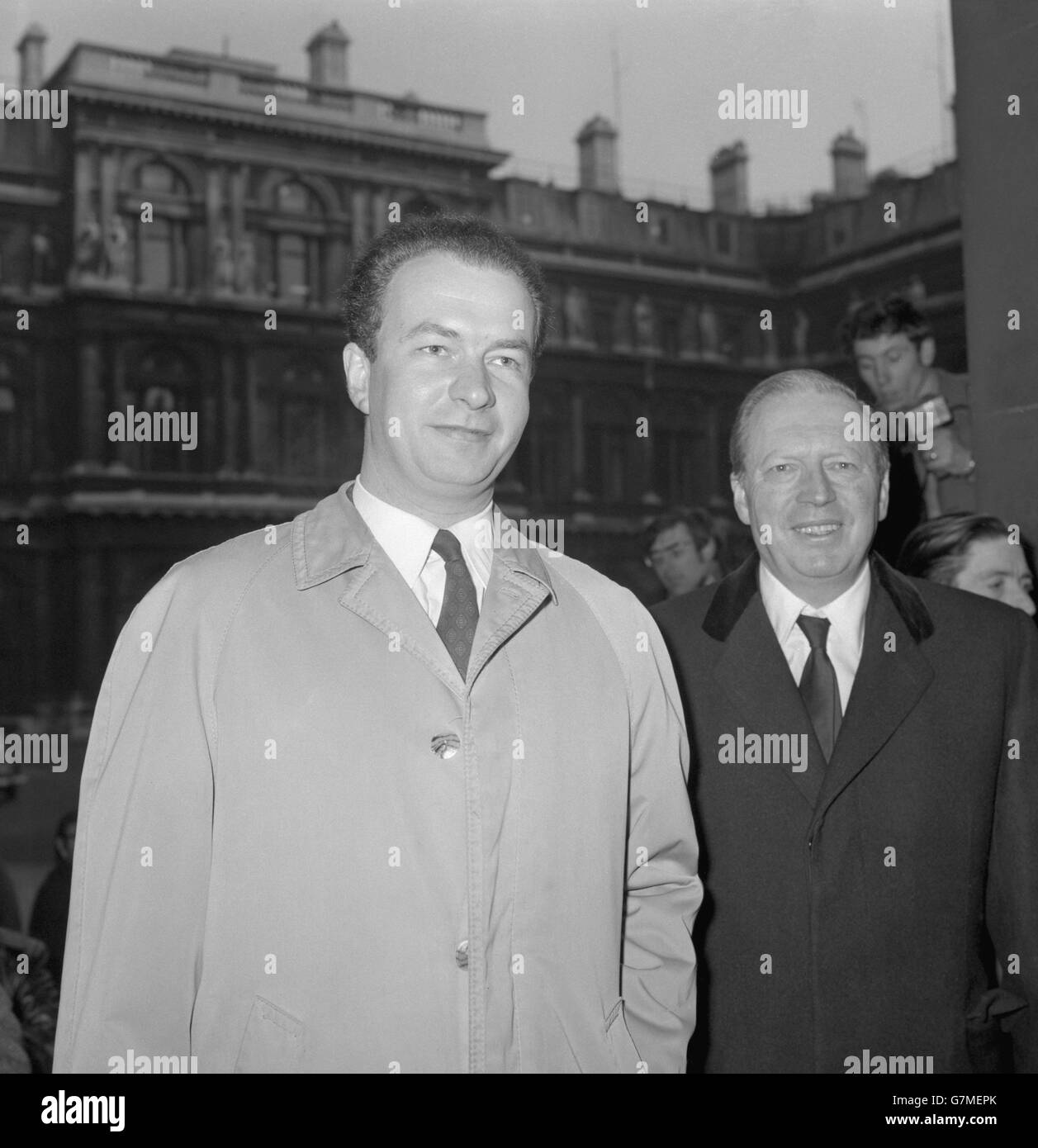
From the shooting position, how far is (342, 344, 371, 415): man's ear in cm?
167

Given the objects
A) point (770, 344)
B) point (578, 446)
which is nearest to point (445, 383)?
point (578, 446)

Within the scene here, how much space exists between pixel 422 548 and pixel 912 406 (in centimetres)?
278

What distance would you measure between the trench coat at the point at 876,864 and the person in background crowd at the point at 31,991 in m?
2.04

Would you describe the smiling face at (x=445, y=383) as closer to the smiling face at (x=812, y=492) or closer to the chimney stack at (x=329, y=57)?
the smiling face at (x=812, y=492)

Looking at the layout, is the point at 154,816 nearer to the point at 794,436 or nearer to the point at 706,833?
the point at 706,833

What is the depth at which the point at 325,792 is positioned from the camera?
4.77ft

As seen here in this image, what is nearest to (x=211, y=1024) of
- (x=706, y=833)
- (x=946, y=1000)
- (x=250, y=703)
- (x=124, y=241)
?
(x=250, y=703)

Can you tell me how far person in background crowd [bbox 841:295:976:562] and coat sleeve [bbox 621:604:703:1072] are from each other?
236 cm

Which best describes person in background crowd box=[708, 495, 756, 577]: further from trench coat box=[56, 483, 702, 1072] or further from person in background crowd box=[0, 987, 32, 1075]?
trench coat box=[56, 483, 702, 1072]

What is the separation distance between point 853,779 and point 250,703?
1.11 metres

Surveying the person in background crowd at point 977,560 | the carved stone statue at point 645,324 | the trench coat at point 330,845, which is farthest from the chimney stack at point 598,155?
the trench coat at point 330,845

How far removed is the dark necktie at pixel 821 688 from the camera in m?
2.04
